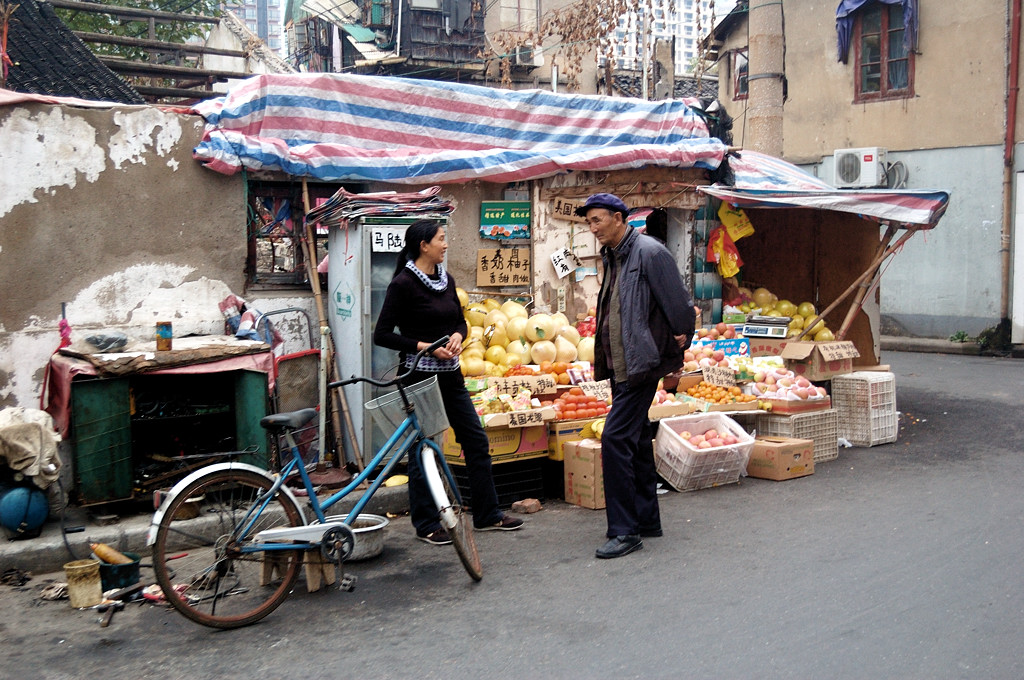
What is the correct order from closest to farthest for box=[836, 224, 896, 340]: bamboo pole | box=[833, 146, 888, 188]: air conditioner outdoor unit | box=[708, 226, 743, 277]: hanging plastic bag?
box=[836, 224, 896, 340]: bamboo pole
box=[708, 226, 743, 277]: hanging plastic bag
box=[833, 146, 888, 188]: air conditioner outdoor unit

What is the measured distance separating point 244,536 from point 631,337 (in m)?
2.55

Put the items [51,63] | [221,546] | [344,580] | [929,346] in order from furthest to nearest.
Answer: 1. [929,346]
2. [51,63]
3. [344,580]
4. [221,546]

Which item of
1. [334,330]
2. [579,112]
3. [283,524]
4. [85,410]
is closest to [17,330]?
[85,410]

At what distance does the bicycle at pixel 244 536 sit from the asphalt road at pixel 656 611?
0.57 ft

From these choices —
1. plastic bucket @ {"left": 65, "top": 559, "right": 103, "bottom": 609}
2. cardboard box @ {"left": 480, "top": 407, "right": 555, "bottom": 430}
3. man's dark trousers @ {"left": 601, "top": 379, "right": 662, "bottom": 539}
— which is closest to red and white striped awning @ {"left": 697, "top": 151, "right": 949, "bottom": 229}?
cardboard box @ {"left": 480, "top": 407, "right": 555, "bottom": 430}

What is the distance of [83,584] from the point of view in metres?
5.10

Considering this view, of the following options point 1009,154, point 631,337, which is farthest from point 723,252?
point 1009,154

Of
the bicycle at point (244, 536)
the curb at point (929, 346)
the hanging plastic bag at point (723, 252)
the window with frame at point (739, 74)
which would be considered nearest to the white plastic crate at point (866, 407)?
the hanging plastic bag at point (723, 252)

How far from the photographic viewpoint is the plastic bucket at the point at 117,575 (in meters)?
5.20

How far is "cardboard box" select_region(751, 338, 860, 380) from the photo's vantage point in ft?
30.6

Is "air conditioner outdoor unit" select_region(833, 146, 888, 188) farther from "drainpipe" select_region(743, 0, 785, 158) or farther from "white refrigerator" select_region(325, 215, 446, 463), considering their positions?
"white refrigerator" select_region(325, 215, 446, 463)

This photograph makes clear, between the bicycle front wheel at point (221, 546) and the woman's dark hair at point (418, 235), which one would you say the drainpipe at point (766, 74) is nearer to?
the woman's dark hair at point (418, 235)

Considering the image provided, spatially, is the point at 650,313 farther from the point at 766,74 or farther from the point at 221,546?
the point at 766,74

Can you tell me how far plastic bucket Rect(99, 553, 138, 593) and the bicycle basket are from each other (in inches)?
62.8
